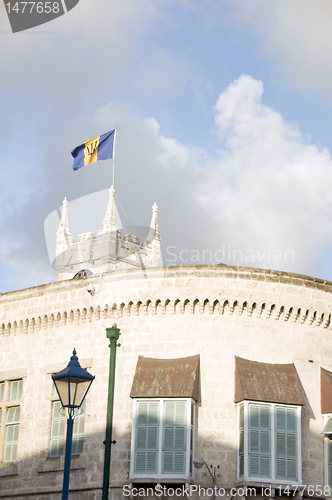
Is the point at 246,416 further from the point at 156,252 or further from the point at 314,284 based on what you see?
the point at 156,252

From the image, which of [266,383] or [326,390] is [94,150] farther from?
[326,390]

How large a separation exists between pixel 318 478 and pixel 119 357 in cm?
620

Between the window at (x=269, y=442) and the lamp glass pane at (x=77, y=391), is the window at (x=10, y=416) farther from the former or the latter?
the lamp glass pane at (x=77, y=391)

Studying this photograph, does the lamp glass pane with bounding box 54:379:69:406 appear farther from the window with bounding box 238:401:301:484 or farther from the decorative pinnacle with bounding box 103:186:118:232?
the decorative pinnacle with bounding box 103:186:118:232

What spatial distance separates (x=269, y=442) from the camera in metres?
18.2

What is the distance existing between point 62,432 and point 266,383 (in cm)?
589

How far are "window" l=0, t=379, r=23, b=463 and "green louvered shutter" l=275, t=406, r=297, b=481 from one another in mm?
7744

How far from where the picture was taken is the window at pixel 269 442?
1788cm

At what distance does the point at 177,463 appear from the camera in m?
17.9

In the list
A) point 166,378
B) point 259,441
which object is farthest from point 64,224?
point 259,441

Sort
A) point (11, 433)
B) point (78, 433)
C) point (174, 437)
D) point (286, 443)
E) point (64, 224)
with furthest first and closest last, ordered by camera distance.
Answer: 1. point (64, 224)
2. point (11, 433)
3. point (78, 433)
4. point (286, 443)
5. point (174, 437)

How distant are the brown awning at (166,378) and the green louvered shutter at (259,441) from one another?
161cm

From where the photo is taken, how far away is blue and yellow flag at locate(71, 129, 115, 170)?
89.1 feet

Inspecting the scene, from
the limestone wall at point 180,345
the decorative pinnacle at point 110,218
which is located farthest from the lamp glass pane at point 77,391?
the decorative pinnacle at point 110,218
